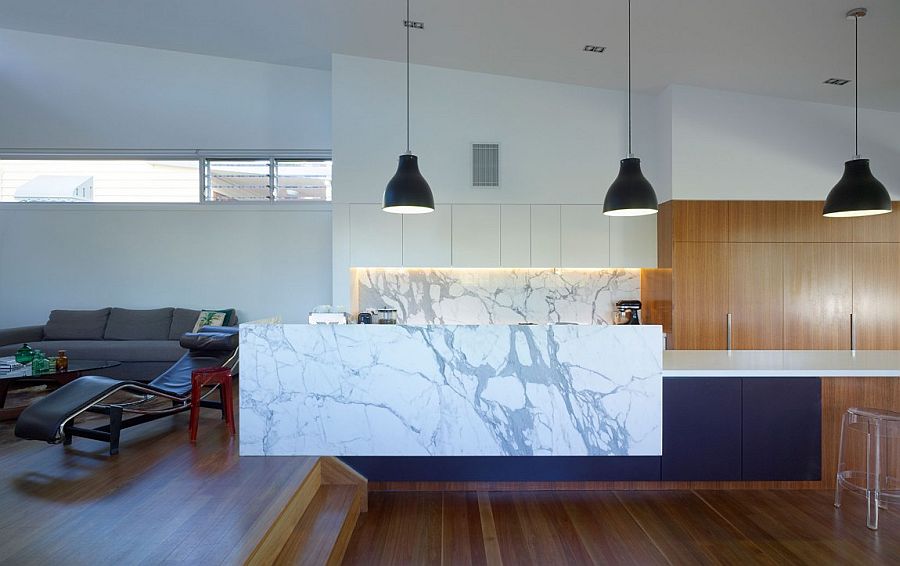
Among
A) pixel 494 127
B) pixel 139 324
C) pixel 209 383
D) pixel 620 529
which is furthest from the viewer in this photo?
pixel 139 324

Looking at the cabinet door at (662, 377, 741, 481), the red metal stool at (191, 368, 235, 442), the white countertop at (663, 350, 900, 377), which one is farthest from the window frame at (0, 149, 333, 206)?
the cabinet door at (662, 377, 741, 481)

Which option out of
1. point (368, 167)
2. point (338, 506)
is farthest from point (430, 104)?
point (338, 506)

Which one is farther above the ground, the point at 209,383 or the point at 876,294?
the point at 876,294

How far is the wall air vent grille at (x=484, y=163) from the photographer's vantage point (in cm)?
572

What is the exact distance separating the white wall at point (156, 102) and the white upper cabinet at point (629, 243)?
3.64 m

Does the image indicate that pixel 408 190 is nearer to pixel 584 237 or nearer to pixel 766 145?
pixel 584 237

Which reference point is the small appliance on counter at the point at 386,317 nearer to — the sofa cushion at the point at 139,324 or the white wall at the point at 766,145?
the white wall at the point at 766,145

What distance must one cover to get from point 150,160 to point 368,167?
3112 millimetres

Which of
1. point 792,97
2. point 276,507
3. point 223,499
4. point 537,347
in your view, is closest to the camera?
point 276,507

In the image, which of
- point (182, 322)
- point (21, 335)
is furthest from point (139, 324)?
point (21, 335)

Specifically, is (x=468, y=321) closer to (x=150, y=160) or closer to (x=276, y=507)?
(x=276, y=507)

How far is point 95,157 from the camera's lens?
6719mm

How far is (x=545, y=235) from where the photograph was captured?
5.70 meters

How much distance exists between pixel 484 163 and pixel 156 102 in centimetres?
424
